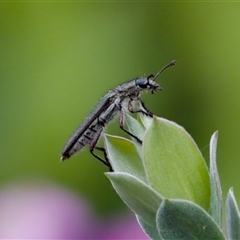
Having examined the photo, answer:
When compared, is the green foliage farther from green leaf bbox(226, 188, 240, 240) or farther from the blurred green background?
the blurred green background

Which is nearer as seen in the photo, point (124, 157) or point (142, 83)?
point (124, 157)

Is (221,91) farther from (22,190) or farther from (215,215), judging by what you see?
(215,215)

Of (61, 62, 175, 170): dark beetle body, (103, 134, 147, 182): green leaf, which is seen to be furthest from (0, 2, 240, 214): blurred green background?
(103, 134, 147, 182): green leaf

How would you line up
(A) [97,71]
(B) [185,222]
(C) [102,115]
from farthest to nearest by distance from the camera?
(A) [97,71] < (C) [102,115] < (B) [185,222]

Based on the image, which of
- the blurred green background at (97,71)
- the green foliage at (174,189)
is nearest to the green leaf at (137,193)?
the green foliage at (174,189)

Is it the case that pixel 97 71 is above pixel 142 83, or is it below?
below

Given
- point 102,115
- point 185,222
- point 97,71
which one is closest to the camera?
point 185,222

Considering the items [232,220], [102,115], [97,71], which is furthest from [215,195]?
[97,71]

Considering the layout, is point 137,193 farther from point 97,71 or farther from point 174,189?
point 97,71
